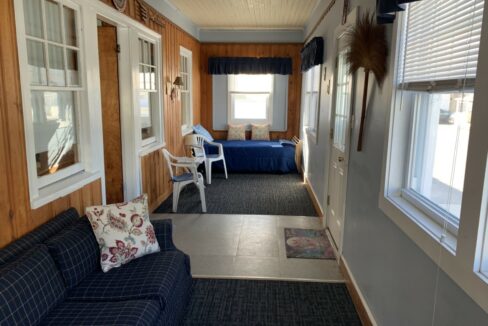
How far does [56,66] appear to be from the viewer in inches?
101

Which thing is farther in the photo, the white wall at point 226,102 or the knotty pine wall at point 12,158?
the white wall at point 226,102

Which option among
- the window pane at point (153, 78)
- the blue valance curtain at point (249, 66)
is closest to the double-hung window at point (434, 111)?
the window pane at point (153, 78)

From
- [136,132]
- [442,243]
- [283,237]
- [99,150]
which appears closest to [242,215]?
[283,237]

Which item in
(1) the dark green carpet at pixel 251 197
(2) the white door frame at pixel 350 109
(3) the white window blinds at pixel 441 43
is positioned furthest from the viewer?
(1) the dark green carpet at pixel 251 197

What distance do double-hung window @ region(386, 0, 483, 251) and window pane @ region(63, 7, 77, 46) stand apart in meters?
2.21

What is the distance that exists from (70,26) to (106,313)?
6.68 ft

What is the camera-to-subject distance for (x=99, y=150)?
10.1 feet

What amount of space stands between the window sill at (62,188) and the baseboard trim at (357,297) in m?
2.10

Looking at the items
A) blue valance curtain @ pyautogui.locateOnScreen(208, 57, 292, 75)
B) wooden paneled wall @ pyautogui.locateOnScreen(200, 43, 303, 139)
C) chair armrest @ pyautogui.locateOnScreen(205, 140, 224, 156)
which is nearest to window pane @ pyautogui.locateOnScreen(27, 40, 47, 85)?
chair armrest @ pyautogui.locateOnScreen(205, 140, 224, 156)

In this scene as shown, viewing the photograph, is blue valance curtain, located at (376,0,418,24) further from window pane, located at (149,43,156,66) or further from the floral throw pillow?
window pane, located at (149,43,156,66)

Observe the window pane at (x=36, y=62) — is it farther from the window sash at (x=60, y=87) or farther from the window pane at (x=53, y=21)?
the window pane at (x=53, y=21)

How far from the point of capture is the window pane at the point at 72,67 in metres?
2.72

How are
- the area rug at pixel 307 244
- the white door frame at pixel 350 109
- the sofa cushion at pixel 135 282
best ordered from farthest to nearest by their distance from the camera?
the area rug at pixel 307 244
the white door frame at pixel 350 109
the sofa cushion at pixel 135 282

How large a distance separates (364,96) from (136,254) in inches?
70.6
